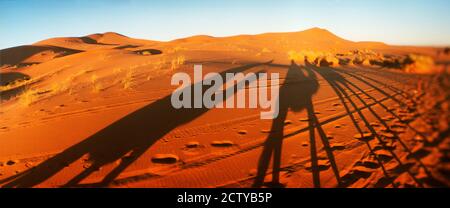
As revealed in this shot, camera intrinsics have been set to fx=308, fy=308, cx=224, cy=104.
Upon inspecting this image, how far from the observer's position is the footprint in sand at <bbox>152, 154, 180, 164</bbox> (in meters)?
4.39

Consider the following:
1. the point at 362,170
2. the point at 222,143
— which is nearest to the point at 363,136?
the point at 362,170

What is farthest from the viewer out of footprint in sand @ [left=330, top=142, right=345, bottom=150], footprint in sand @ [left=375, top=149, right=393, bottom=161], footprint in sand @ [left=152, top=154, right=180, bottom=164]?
footprint in sand @ [left=330, top=142, right=345, bottom=150]

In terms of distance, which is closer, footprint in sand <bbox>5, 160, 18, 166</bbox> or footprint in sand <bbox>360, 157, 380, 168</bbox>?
footprint in sand <bbox>360, 157, 380, 168</bbox>

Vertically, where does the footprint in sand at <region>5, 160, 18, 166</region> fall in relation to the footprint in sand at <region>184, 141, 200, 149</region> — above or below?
below

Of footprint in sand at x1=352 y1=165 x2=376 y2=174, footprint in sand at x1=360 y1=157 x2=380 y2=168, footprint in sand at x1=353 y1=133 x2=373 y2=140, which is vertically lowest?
footprint in sand at x1=352 y1=165 x2=376 y2=174

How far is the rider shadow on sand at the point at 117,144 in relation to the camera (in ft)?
13.8

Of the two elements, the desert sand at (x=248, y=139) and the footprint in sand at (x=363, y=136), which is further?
the footprint in sand at (x=363, y=136)

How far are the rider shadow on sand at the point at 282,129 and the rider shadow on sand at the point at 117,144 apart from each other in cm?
170

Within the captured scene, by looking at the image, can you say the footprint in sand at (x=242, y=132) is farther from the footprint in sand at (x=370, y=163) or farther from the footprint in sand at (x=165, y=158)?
the footprint in sand at (x=370, y=163)

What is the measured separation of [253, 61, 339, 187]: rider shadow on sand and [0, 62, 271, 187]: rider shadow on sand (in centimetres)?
170

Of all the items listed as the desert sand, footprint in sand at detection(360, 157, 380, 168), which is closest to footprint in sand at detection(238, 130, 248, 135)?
the desert sand

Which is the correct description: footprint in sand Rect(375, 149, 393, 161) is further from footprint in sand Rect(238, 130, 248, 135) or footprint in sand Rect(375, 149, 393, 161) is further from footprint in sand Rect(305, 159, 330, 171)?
footprint in sand Rect(238, 130, 248, 135)

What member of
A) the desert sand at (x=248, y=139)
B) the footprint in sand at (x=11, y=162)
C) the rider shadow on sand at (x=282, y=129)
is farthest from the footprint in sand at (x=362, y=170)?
the footprint in sand at (x=11, y=162)

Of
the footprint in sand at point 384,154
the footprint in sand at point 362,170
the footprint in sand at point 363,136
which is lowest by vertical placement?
the footprint in sand at point 362,170
